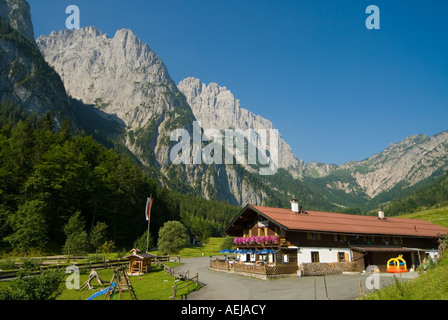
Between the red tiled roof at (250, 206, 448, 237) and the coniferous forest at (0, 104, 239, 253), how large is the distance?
99.8 ft

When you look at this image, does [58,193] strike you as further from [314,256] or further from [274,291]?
[274,291]

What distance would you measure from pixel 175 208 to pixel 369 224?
77.0 meters

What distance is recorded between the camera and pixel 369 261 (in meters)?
36.9

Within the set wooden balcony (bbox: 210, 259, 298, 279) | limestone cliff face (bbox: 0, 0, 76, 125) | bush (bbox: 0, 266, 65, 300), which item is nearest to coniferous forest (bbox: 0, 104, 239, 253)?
wooden balcony (bbox: 210, 259, 298, 279)

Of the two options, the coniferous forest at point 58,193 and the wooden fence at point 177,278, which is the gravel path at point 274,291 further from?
the coniferous forest at point 58,193

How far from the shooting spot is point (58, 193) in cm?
5500

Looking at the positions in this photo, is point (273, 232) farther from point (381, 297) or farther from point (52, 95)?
point (52, 95)

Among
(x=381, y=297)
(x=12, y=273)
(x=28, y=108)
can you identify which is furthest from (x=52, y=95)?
(x=381, y=297)

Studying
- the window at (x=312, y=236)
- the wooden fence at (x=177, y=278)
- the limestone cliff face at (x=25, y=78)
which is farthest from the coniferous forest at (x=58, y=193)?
the limestone cliff face at (x=25, y=78)

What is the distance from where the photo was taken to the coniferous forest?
45531 millimetres

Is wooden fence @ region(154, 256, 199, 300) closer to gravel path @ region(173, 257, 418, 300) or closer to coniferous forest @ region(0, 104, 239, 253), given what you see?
gravel path @ region(173, 257, 418, 300)

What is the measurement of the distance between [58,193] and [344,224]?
165 ft

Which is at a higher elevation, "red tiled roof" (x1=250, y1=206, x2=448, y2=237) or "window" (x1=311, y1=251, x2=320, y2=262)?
"red tiled roof" (x1=250, y1=206, x2=448, y2=237)

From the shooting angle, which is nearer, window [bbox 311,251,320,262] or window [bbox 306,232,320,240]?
window [bbox 311,251,320,262]
